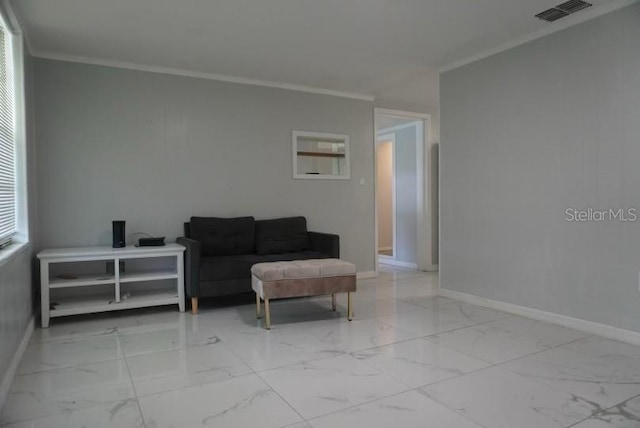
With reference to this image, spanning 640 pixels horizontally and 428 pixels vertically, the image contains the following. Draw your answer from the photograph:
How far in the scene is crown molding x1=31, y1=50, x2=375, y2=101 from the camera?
156 inches

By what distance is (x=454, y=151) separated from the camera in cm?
438

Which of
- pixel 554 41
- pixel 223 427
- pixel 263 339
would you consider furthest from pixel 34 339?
pixel 554 41

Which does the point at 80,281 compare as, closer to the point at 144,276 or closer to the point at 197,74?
the point at 144,276

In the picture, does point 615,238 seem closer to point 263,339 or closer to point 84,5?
point 263,339

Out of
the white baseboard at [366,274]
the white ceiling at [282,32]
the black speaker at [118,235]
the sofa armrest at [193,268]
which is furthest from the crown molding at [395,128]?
the black speaker at [118,235]

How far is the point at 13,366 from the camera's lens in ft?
8.06

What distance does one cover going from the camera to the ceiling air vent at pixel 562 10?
9.81ft

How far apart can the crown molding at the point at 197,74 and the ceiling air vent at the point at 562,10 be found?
2.56 meters

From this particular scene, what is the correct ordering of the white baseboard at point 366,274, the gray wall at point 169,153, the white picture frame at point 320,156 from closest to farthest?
the gray wall at point 169,153, the white picture frame at point 320,156, the white baseboard at point 366,274

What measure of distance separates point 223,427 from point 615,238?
116 inches

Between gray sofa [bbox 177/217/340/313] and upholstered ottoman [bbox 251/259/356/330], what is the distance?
16.4 inches

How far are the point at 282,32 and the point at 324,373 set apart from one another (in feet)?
8.71

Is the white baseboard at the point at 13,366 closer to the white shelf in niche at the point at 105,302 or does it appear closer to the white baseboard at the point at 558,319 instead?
the white shelf in niche at the point at 105,302

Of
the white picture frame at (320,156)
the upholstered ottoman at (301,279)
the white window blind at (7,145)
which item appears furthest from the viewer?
the white picture frame at (320,156)
